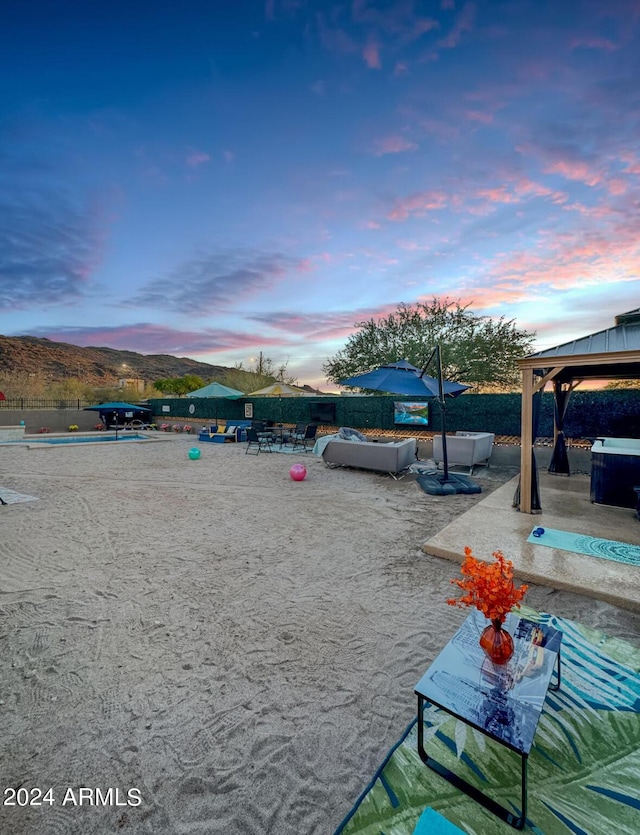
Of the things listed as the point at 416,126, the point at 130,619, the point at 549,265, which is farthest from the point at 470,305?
the point at 130,619

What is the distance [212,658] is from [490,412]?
32.0 ft

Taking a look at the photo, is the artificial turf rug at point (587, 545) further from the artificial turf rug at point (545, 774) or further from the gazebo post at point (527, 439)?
the artificial turf rug at point (545, 774)

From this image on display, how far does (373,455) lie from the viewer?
26.3 ft

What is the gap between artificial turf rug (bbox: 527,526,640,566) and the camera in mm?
3500

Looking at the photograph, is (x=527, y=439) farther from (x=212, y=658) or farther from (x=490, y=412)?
(x=490, y=412)

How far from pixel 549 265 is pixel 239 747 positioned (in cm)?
1069

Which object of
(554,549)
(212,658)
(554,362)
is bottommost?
(212,658)

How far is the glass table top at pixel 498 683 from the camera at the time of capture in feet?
4.04

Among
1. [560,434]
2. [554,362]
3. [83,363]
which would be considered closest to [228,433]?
[560,434]

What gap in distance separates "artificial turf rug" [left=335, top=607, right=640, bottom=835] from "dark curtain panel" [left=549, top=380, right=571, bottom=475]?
6869mm

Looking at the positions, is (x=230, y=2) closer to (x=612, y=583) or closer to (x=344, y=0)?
(x=344, y=0)

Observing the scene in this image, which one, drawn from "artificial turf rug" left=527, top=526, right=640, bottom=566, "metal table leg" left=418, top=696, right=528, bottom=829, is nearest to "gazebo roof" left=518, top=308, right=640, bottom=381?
"artificial turf rug" left=527, top=526, right=640, bottom=566

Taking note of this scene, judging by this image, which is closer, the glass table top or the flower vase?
the glass table top

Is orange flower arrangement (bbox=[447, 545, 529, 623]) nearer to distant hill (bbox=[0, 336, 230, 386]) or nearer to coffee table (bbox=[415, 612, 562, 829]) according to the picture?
coffee table (bbox=[415, 612, 562, 829])
